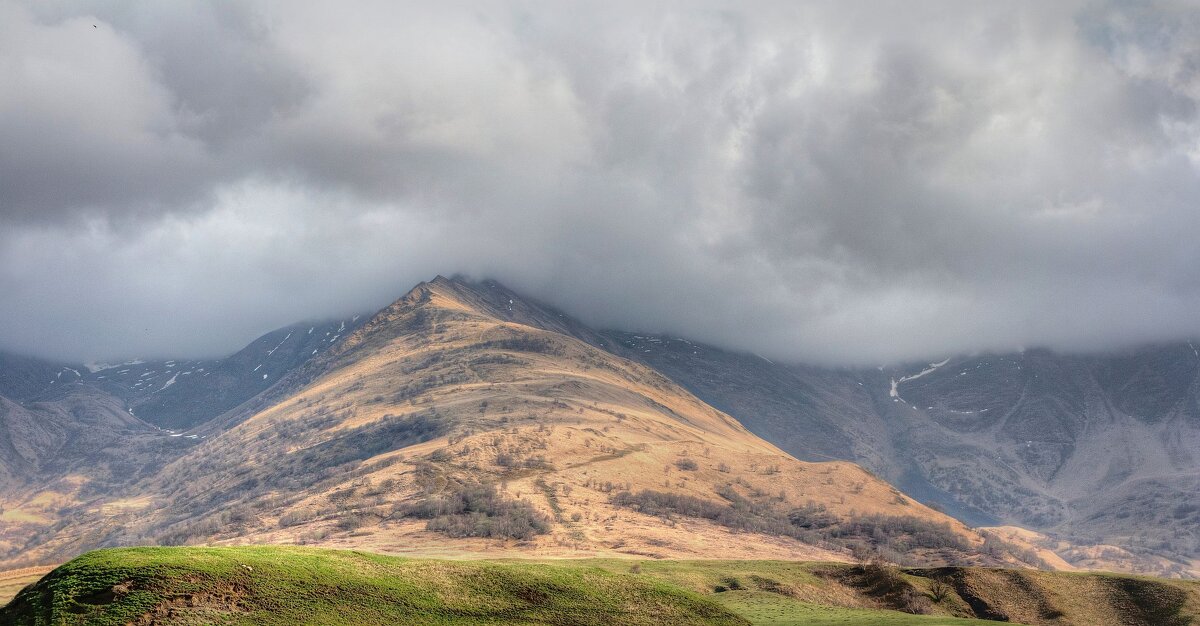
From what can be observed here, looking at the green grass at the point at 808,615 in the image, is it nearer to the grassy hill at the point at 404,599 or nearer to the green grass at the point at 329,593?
the grassy hill at the point at 404,599

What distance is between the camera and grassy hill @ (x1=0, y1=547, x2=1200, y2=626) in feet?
279

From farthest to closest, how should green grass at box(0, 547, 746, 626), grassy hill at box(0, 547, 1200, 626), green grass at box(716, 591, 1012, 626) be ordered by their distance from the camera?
green grass at box(716, 591, 1012, 626)
grassy hill at box(0, 547, 1200, 626)
green grass at box(0, 547, 746, 626)

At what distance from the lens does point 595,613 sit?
349 feet

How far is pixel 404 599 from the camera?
10075cm

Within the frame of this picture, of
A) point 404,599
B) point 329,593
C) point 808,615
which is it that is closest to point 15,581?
point 329,593

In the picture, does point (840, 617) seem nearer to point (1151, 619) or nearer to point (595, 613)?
point (595, 613)

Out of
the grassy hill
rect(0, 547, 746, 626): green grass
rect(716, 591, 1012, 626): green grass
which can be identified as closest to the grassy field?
rect(0, 547, 746, 626): green grass

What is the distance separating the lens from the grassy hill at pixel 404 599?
85125mm

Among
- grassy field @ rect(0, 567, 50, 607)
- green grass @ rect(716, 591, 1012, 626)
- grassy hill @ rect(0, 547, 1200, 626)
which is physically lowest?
grassy field @ rect(0, 567, 50, 607)

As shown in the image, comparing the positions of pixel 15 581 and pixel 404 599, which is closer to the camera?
pixel 404 599

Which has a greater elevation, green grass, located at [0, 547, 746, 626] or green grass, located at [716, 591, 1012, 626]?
green grass, located at [0, 547, 746, 626]

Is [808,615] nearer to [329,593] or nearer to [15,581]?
[329,593]

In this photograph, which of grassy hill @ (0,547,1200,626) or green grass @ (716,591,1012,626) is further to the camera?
green grass @ (716,591,1012,626)

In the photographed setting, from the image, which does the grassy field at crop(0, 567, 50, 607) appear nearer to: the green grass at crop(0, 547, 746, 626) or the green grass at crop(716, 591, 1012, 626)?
the green grass at crop(0, 547, 746, 626)
